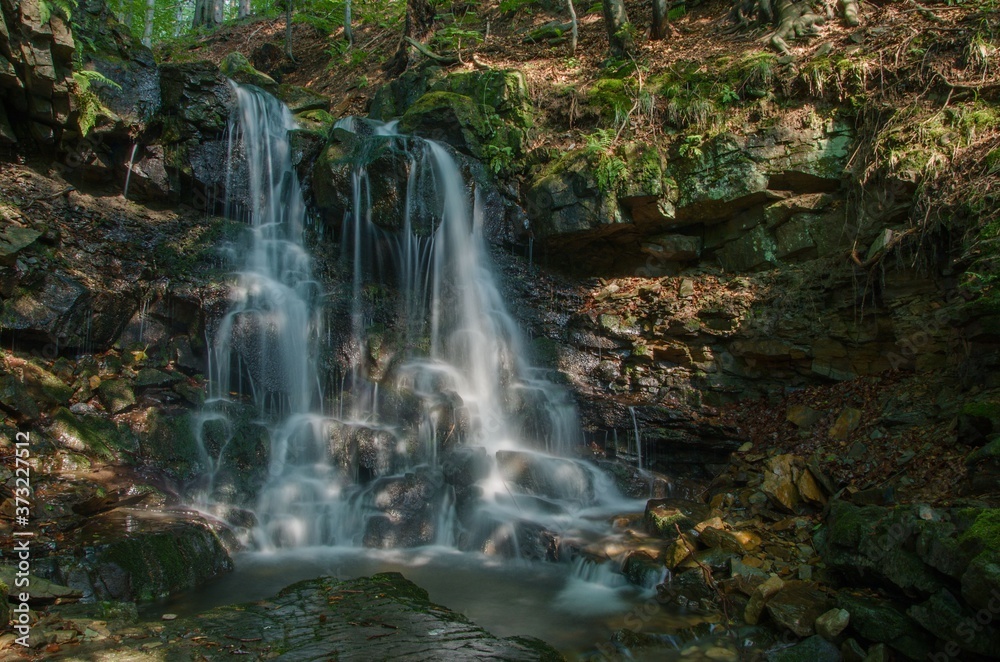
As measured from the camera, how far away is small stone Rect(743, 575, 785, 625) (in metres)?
4.57

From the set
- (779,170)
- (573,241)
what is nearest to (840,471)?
(779,170)

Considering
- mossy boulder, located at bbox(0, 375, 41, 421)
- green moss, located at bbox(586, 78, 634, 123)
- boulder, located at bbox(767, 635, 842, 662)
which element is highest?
green moss, located at bbox(586, 78, 634, 123)

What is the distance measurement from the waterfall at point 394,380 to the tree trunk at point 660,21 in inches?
232

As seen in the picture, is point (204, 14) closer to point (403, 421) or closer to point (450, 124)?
point (450, 124)

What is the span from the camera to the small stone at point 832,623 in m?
4.11

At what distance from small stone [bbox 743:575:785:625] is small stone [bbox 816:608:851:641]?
43 cm

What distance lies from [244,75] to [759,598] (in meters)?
14.4

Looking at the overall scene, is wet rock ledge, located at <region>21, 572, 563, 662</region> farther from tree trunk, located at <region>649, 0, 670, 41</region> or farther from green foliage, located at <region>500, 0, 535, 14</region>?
green foliage, located at <region>500, 0, 535, 14</region>

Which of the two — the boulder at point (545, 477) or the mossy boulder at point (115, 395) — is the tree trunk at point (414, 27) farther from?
the boulder at point (545, 477)

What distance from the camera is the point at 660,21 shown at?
504 inches

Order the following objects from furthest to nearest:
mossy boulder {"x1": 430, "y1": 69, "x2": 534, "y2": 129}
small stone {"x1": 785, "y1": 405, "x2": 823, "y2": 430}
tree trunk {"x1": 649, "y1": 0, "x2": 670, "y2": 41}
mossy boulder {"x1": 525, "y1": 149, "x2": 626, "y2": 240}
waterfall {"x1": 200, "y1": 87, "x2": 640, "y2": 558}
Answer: tree trunk {"x1": 649, "y1": 0, "x2": 670, "y2": 41} < mossy boulder {"x1": 430, "y1": 69, "x2": 534, "y2": 129} < mossy boulder {"x1": 525, "y1": 149, "x2": 626, "y2": 240} < small stone {"x1": 785, "y1": 405, "x2": 823, "y2": 430} < waterfall {"x1": 200, "y1": 87, "x2": 640, "y2": 558}

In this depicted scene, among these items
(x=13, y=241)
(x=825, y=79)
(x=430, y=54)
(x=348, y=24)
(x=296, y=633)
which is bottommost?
(x=296, y=633)

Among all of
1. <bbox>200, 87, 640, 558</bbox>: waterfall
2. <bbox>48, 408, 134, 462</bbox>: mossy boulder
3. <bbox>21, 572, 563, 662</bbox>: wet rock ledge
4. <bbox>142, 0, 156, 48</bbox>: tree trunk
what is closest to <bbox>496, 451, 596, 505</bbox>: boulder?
<bbox>200, 87, 640, 558</bbox>: waterfall


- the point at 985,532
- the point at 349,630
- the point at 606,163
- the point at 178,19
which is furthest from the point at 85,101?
the point at 178,19
